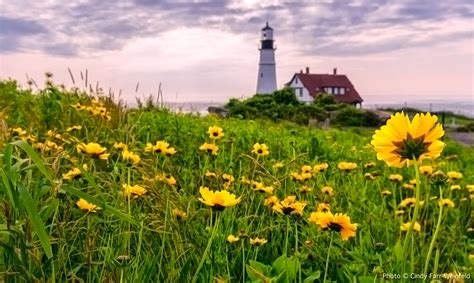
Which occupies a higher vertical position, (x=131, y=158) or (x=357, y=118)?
(x=131, y=158)

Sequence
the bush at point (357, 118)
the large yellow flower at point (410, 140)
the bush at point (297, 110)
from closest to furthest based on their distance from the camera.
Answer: the large yellow flower at point (410, 140) < the bush at point (297, 110) < the bush at point (357, 118)

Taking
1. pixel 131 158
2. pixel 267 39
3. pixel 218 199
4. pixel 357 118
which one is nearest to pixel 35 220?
pixel 218 199

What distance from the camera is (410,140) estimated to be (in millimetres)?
1029

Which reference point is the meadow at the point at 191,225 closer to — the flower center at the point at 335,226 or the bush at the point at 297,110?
the flower center at the point at 335,226

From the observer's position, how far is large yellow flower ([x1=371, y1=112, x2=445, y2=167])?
3.35ft

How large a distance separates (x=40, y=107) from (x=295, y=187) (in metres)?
2.45

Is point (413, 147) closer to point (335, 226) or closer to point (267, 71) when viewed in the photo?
point (335, 226)

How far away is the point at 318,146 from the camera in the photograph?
4.06 meters

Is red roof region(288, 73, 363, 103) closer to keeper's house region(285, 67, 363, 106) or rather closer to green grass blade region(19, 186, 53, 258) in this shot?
keeper's house region(285, 67, 363, 106)

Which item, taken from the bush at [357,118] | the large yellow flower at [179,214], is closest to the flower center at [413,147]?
the large yellow flower at [179,214]

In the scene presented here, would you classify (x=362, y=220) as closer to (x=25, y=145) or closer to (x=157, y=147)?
(x=157, y=147)

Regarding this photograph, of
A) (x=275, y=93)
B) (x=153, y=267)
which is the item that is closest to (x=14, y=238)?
(x=153, y=267)

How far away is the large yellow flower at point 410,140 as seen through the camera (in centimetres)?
102

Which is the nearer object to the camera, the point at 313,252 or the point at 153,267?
the point at 153,267
